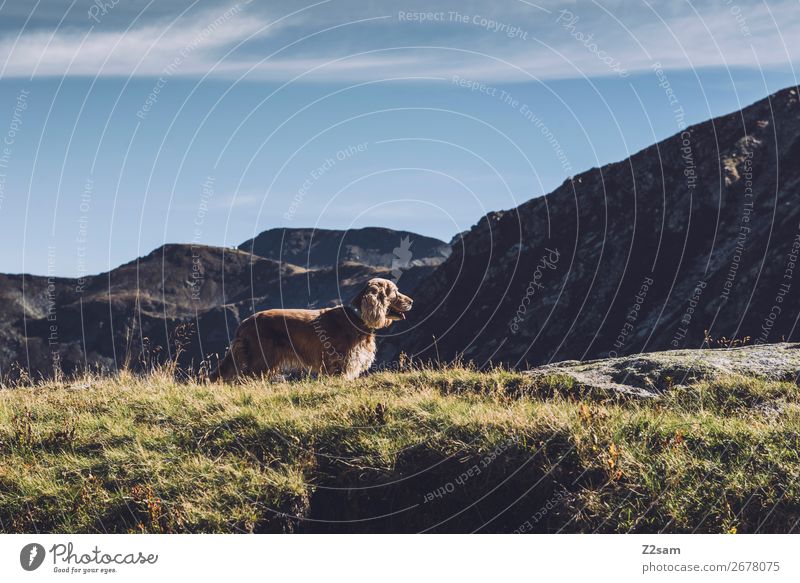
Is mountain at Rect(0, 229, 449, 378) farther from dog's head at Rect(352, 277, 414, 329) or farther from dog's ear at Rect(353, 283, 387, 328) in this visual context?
dog's ear at Rect(353, 283, 387, 328)

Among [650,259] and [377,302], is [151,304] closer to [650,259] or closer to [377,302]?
[650,259]

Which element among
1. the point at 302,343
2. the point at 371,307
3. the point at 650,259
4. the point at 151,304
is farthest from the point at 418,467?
the point at 151,304

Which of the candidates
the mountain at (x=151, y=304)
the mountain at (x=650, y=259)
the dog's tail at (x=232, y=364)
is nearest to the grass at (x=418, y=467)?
the dog's tail at (x=232, y=364)

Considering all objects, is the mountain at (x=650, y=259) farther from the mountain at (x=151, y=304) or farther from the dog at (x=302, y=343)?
the mountain at (x=151, y=304)

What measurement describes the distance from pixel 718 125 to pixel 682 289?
25.1 meters

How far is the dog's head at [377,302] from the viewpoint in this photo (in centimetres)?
1405

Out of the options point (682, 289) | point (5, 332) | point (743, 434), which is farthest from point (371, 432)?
Answer: point (5, 332)

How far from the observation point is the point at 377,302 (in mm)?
14125

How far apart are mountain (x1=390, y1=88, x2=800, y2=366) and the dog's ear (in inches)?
1355

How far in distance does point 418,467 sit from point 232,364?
6667 millimetres

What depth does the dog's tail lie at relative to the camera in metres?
13.4

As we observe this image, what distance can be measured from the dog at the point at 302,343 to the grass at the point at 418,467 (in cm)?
420
